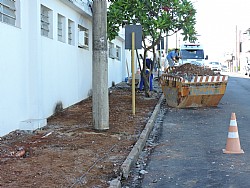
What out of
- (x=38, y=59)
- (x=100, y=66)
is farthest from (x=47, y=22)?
(x=100, y=66)

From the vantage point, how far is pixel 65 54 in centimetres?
1348

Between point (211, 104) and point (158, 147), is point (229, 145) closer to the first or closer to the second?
point (158, 147)

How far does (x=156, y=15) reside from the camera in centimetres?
1636

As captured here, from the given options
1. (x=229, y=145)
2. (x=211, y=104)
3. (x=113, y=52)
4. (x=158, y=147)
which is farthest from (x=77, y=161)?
(x=113, y=52)

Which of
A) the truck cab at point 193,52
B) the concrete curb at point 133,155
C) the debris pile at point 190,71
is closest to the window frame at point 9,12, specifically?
the concrete curb at point 133,155

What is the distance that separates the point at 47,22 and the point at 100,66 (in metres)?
2.98

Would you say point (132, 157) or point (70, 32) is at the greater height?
point (70, 32)

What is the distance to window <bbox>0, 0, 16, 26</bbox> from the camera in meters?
8.96

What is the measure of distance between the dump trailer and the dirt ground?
2664 millimetres

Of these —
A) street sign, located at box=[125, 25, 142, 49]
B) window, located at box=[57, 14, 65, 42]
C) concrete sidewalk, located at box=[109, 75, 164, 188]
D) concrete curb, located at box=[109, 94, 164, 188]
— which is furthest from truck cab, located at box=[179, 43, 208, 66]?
concrete sidewalk, located at box=[109, 75, 164, 188]

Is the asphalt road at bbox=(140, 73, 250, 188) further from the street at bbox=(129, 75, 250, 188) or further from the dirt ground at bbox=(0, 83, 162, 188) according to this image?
the dirt ground at bbox=(0, 83, 162, 188)

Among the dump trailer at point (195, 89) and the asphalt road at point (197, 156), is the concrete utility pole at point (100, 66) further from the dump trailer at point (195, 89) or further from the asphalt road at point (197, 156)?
the dump trailer at point (195, 89)

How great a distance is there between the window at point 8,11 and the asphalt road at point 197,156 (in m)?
4.16

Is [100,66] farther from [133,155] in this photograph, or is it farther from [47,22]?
[133,155]
